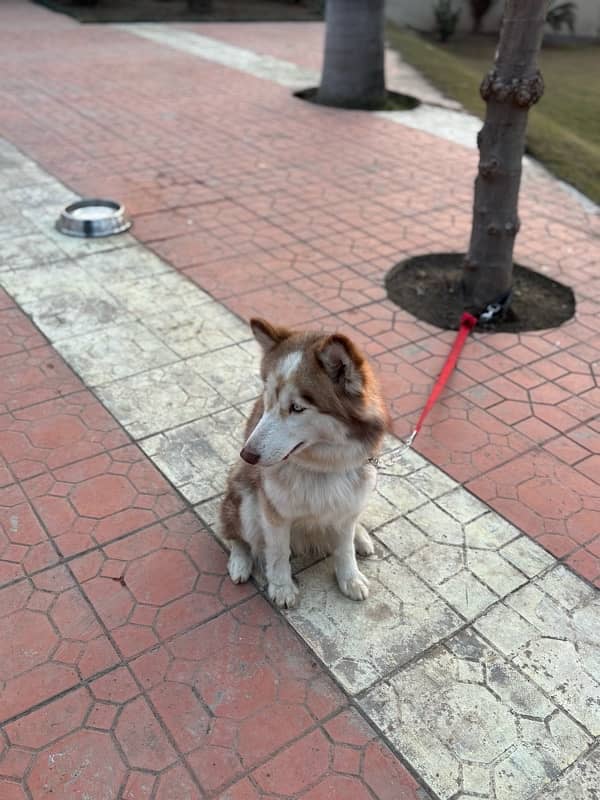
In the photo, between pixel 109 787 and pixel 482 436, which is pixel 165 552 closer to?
pixel 109 787

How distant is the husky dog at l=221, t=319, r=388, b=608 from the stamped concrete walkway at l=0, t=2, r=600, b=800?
22 cm

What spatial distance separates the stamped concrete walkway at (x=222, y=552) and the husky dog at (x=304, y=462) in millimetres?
221

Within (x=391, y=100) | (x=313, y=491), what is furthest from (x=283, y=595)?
(x=391, y=100)

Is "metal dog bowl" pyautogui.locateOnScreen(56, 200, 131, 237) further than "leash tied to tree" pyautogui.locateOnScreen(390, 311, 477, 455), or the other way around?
"metal dog bowl" pyautogui.locateOnScreen(56, 200, 131, 237)

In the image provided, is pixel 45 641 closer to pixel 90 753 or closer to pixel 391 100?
pixel 90 753

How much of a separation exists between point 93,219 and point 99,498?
13.5 ft

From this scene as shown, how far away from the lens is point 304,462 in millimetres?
3037

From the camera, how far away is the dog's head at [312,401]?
2748 millimetres

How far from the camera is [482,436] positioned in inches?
183

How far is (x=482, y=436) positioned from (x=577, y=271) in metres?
3.21

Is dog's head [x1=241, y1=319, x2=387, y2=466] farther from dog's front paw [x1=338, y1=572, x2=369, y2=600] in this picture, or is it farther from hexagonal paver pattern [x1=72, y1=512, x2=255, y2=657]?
hexagonal paver pattern [x1=72, y1=512, x2=255, y2=657]

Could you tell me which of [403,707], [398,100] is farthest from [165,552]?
[398,100]

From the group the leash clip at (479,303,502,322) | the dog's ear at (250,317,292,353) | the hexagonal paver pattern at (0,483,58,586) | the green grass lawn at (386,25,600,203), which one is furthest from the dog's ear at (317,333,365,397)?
the green grass lawn at (386,25,600,203)

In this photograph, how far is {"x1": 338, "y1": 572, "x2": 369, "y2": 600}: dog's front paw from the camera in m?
3.46
